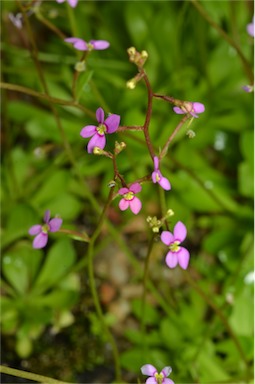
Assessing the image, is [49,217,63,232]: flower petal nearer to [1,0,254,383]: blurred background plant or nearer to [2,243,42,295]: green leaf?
[1,0,254,383]: blurred background plant

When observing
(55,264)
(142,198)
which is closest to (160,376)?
(55,264)

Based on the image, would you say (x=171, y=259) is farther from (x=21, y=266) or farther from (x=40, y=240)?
(x=21, y=266)

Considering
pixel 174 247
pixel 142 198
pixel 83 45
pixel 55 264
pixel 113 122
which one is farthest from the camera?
pixel 142 198

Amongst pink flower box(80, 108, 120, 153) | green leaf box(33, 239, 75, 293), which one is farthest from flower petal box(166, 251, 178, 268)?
green leaf box(33, 239, 75, 293)

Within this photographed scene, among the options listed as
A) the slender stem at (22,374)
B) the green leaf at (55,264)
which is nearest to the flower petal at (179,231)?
the slender stem at (22,374)

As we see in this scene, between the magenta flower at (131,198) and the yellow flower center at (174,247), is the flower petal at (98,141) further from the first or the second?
the yellow flower center at (174,247)

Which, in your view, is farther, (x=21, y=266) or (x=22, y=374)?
(x=21, y=266)
